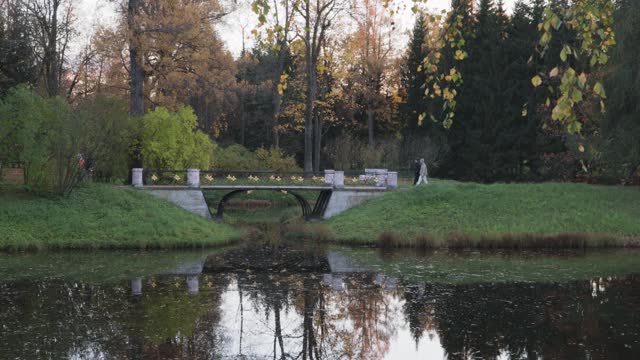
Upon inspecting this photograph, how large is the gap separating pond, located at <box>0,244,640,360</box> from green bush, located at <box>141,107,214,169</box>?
9738mm

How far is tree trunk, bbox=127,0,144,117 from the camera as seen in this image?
31.7 m

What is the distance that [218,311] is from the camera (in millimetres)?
14234

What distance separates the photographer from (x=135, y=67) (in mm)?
32906

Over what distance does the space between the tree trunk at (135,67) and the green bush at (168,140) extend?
5.99 ft

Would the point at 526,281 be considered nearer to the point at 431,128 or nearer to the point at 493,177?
Answer: the point at 493,177

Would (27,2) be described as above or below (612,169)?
above

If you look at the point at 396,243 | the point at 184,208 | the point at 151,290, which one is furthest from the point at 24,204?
the point at 396,243

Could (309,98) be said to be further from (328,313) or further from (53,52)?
(328,313)

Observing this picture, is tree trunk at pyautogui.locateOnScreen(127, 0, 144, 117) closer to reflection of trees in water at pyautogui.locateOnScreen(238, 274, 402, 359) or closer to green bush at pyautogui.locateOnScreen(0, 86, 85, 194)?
green bush at pyautogui.locateOnScreen(0, 86, 85, 194)

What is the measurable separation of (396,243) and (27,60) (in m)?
20.1

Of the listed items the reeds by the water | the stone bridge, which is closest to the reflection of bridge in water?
the reeds by the water

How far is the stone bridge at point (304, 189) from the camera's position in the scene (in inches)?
1210

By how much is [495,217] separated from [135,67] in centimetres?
1865

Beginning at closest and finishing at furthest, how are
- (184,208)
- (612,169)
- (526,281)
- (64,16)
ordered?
(526,281) < (184,208) < (612,169) < (64,16)
